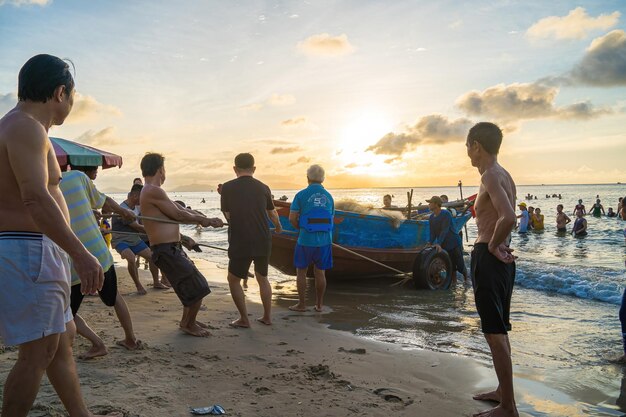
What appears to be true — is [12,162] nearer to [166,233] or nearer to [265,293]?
[166,233]

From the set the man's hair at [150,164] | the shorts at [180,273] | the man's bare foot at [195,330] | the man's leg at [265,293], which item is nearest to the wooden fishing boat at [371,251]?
the man's leg at [265,293]

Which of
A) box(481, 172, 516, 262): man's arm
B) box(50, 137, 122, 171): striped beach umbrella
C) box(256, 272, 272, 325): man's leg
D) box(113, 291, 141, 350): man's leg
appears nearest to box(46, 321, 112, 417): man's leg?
box(113, 291, 141, 350): man's leg

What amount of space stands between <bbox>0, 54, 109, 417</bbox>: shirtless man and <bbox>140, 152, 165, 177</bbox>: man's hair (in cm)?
267

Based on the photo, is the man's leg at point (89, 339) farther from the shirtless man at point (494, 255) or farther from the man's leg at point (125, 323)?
the shirtless man at point (494, 255)

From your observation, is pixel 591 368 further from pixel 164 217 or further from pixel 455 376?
pixel 164 217

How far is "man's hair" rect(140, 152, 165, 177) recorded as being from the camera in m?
5.14

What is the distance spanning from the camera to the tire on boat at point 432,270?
33.6 feet

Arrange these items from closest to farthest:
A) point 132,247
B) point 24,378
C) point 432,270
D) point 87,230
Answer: point 24,378 → point 87,230 → point 132,247 → point 432,270

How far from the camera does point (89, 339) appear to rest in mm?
4324

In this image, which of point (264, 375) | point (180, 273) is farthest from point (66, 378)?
point (180, 273)

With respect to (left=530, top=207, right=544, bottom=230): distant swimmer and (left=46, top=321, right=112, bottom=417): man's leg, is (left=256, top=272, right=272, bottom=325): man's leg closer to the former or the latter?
(left=46, top=321, right=112, bottom=417): man's leg

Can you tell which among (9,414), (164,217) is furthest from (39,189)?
(164,217)

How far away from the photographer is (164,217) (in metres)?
5.25

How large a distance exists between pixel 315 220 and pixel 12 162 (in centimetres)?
510
